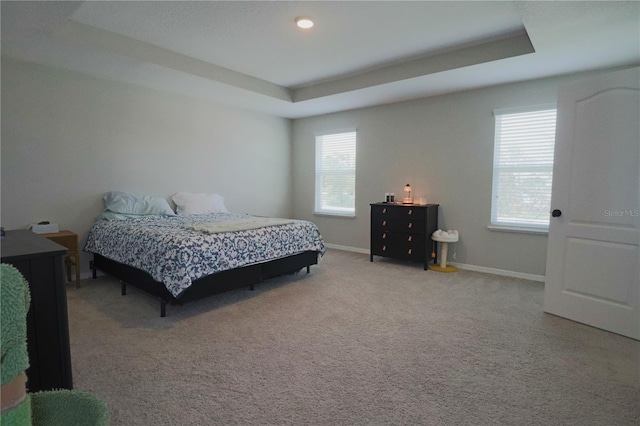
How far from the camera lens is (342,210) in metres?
6.05

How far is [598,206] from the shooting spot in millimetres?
2777

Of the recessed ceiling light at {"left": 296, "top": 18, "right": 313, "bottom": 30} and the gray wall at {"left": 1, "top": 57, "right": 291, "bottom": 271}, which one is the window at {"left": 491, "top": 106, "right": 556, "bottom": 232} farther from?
the gray wall at {"left": 1, "top": 57, "right": 291, "bottom": 271}

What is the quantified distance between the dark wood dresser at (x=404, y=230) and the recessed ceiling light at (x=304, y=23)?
2.59 metres

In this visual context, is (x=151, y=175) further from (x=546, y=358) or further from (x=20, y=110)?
(x=546, y=358)

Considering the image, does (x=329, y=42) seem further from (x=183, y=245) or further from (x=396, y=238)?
(x=396, y=238)

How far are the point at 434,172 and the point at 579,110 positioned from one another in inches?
83.8

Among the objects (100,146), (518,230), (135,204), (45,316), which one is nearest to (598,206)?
(518,230)

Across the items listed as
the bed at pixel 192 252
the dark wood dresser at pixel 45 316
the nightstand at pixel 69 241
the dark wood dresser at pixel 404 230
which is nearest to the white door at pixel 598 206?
the dark wood dresser at pixel 404 230

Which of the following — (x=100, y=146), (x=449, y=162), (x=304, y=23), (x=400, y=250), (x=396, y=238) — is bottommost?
(x=400, y=250)

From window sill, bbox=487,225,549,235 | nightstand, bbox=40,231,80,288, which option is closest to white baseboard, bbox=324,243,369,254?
window sill, bbox=487,225,549,235

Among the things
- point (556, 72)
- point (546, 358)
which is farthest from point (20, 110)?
point (556, 72)

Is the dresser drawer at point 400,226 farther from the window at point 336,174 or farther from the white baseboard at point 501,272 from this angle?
the window at point 336,174

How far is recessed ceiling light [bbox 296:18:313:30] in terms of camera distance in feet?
9.87

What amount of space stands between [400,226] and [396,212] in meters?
0.20
